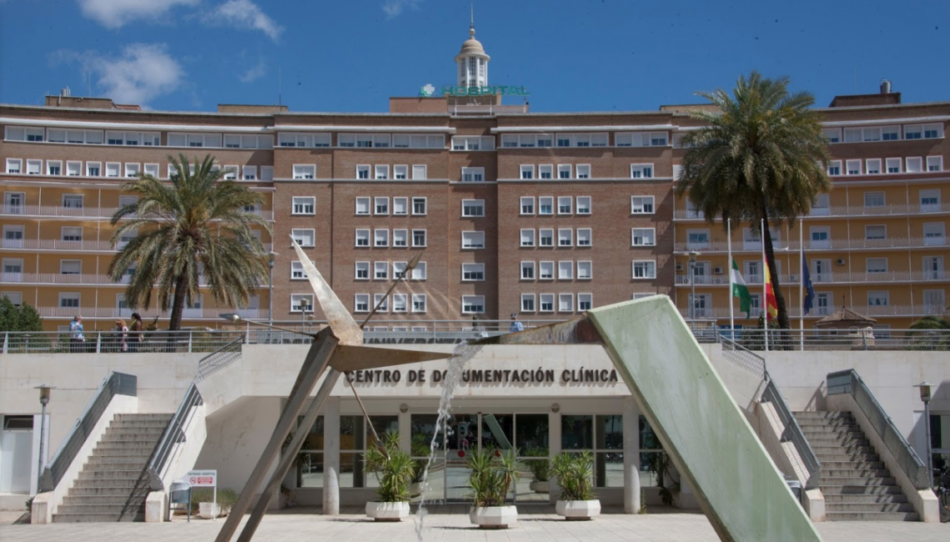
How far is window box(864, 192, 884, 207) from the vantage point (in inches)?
2896

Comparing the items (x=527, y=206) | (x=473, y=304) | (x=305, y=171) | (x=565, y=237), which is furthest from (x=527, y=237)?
(x=305, y=171)

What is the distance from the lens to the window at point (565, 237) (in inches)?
2854

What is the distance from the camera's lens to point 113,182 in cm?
7175

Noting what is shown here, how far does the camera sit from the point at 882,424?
26938 mm

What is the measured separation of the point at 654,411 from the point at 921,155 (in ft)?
226

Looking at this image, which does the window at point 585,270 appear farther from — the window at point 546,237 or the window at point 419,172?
the window at point 419,172

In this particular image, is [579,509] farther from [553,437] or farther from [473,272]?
[473,272]

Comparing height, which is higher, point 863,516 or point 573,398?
point 573,398

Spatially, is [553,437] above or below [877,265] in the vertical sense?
below

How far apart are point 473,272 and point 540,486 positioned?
41.7 meters

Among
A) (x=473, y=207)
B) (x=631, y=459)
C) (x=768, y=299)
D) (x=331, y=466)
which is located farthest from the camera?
(x=473, y=207)

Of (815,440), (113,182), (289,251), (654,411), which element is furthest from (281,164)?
(654,411)

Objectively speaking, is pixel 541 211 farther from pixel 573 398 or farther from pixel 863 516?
pixel 863 516

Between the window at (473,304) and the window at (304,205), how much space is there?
1207 cm
